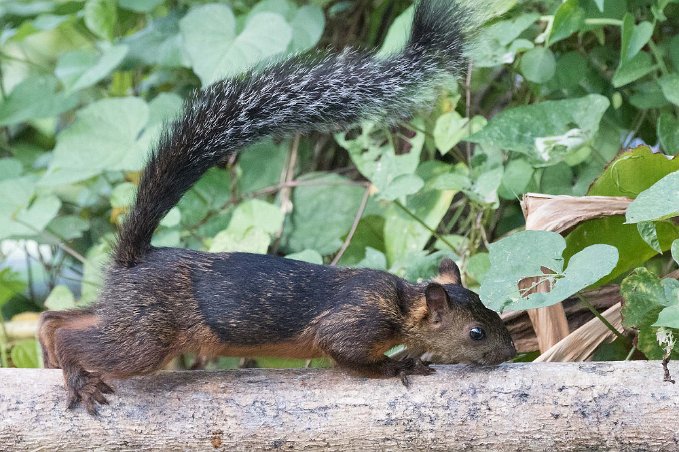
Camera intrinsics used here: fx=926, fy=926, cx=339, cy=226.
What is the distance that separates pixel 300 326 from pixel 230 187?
6.07ft

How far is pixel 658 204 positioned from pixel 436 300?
0.58m

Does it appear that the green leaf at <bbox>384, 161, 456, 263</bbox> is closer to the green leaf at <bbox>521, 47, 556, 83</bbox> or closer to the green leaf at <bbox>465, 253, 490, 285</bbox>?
the green leaf at <bbox>465, 253, 490, 285</bbox>

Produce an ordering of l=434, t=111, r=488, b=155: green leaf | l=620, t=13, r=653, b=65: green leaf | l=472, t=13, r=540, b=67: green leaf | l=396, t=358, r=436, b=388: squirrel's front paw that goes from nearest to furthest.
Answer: l=396, t=358, r=436, b=388: squirrel's front paw
l=620, t=13, r=653, b=65: green leaf
l=472, t=13, r=540, b=67: green leaf
l=434, t=111, r=488, b=155: green leaf

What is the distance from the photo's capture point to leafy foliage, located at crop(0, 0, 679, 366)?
3010 millimetres

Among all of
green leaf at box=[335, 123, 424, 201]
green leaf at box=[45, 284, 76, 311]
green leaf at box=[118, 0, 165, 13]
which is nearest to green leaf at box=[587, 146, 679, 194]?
green leaf at box=[335, 123, 424, 201]

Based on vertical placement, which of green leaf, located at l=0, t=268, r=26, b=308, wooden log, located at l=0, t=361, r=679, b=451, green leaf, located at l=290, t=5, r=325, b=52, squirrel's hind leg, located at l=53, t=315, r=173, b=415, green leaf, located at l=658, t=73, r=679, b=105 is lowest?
green leaf, located at l=0, t=268, r=26, b=308

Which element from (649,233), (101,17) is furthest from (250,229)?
(649,233)

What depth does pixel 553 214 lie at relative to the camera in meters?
2.55

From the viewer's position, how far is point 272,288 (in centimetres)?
233

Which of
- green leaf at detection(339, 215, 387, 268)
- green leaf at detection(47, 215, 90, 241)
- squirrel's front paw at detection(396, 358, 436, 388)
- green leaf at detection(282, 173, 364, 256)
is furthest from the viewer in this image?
green leaf at detection(47, 215, 90, 241)

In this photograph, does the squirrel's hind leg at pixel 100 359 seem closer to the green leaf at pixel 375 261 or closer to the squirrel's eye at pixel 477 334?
the squirrel's eye at pixel 477 334

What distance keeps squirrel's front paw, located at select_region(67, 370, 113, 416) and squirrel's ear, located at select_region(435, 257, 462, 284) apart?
0.96m

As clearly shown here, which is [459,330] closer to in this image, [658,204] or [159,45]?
[658,204]

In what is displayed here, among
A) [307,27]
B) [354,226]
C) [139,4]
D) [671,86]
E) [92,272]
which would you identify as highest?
[139,4]
